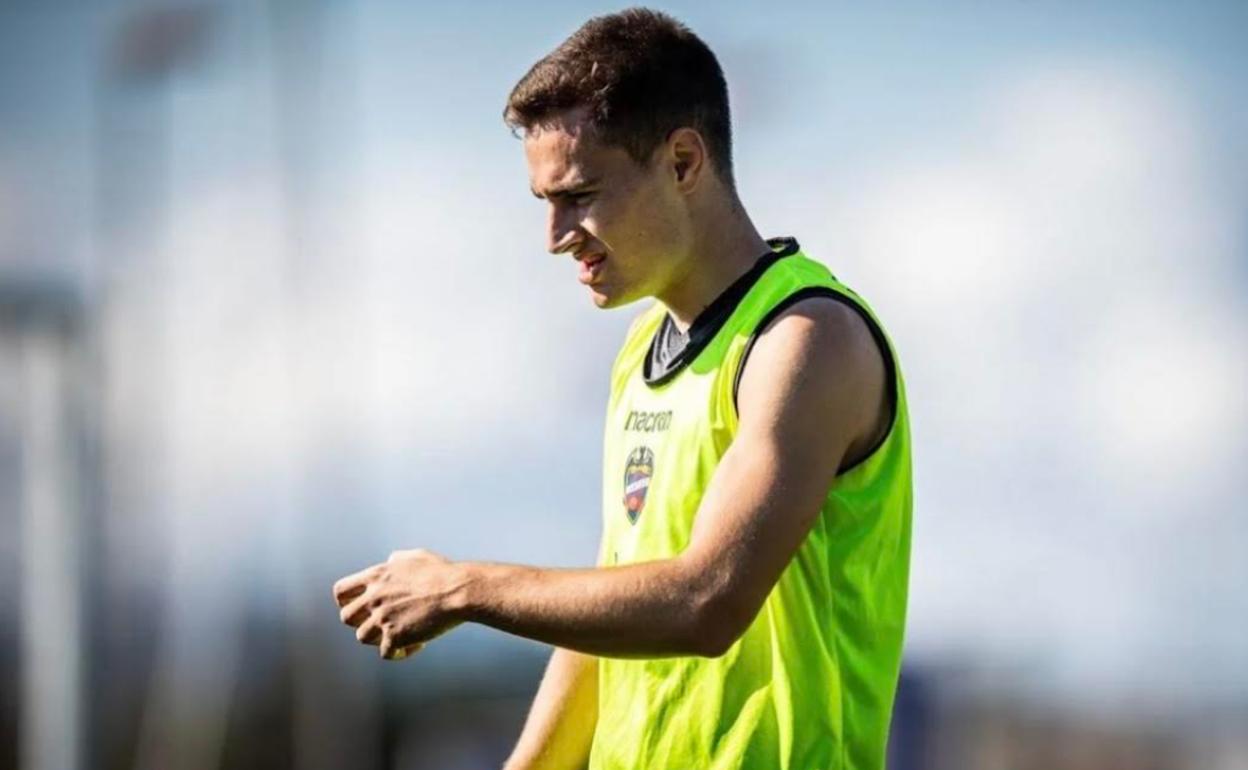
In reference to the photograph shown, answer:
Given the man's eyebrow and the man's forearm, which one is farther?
the man's eyebrow

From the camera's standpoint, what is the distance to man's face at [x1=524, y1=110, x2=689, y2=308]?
3244 mm

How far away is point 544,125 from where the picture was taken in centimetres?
329

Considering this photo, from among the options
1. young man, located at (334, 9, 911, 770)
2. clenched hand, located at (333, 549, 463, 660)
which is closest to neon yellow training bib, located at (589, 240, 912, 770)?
young man, located at (334, 9, 911, 770)

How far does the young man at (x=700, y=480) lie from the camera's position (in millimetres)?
2969

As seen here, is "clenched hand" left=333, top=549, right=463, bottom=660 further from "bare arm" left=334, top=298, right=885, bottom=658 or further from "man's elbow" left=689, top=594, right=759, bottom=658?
"man's elbow" left=689, top=594, right=759, bottom=658

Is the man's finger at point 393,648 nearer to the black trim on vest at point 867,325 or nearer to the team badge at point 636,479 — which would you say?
the team badge at point 636,479

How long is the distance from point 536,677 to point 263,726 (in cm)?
189

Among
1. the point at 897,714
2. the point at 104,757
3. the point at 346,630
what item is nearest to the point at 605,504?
the point at 346,630

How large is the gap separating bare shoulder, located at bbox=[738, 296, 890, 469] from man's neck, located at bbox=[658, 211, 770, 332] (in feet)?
0.67

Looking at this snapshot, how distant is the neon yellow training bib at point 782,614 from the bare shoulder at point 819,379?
0.03 m

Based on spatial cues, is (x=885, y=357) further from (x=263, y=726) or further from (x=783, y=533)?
(x=263, y=726)

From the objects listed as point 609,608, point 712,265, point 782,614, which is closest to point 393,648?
point 609,608

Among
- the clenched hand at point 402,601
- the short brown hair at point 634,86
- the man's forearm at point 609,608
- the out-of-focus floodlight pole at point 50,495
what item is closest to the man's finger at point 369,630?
the clenched hand at point 402,601

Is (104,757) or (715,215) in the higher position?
(715,215)
